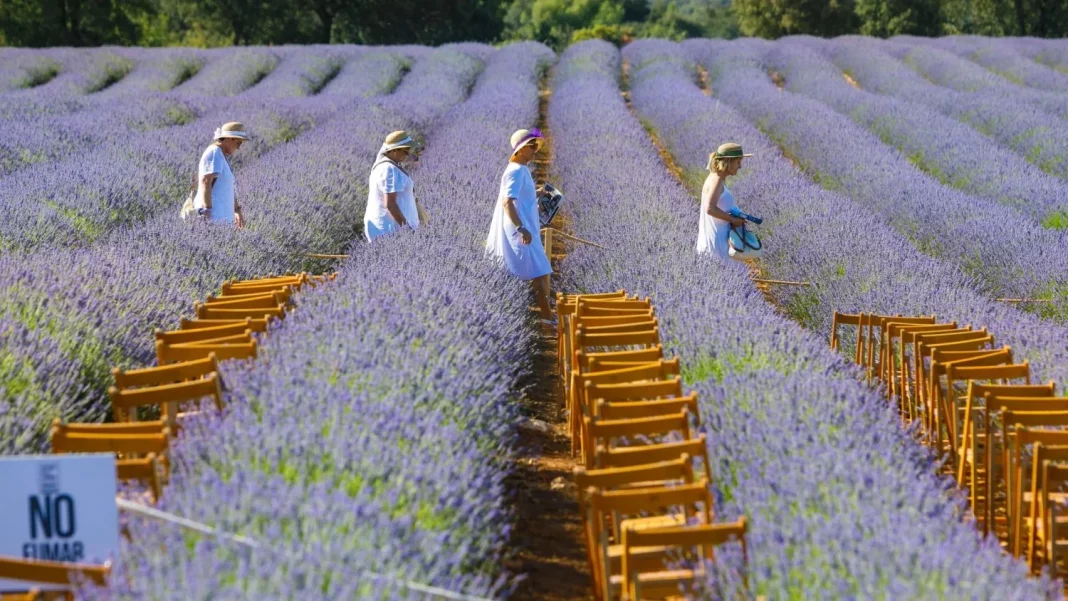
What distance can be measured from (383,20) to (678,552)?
29.0 m

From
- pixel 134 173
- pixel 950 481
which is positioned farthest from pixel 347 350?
pixel 134 173

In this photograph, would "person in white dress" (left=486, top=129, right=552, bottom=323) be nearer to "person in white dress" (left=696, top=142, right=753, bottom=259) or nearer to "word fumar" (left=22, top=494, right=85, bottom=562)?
"person in white dress" (left=696, top=142, right=753, bottom=259)

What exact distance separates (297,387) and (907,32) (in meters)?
33.9

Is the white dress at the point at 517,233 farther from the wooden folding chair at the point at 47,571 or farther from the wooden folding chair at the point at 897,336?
the wooden folding chair at the point at 47,571

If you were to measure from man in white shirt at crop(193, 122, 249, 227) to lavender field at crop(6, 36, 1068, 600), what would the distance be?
199 mm

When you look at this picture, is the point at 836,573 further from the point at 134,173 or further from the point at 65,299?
the point at 134,173

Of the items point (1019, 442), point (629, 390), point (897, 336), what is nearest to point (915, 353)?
point (897, 336)

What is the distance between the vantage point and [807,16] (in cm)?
3322

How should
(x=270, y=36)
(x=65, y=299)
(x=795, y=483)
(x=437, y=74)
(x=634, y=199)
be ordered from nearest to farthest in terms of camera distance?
(x=795, y=483) < (x=65, y=299) < (x=634, y=199) < (x=437, y=74) < (x=270, y=36)

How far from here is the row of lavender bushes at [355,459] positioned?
2061mm

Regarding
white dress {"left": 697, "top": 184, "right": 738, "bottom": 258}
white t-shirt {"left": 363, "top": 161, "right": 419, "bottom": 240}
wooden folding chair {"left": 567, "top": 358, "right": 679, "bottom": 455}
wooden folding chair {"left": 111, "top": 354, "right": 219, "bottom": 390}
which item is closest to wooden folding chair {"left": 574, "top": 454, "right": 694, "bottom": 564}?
wooden folding chair {"left": 567, "top": 358, "right": 679, "bottom": 455}

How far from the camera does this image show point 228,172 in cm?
616

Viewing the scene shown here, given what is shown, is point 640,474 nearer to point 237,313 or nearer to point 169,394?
point 169,394

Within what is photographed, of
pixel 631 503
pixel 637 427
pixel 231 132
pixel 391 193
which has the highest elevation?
pixel 231 132
